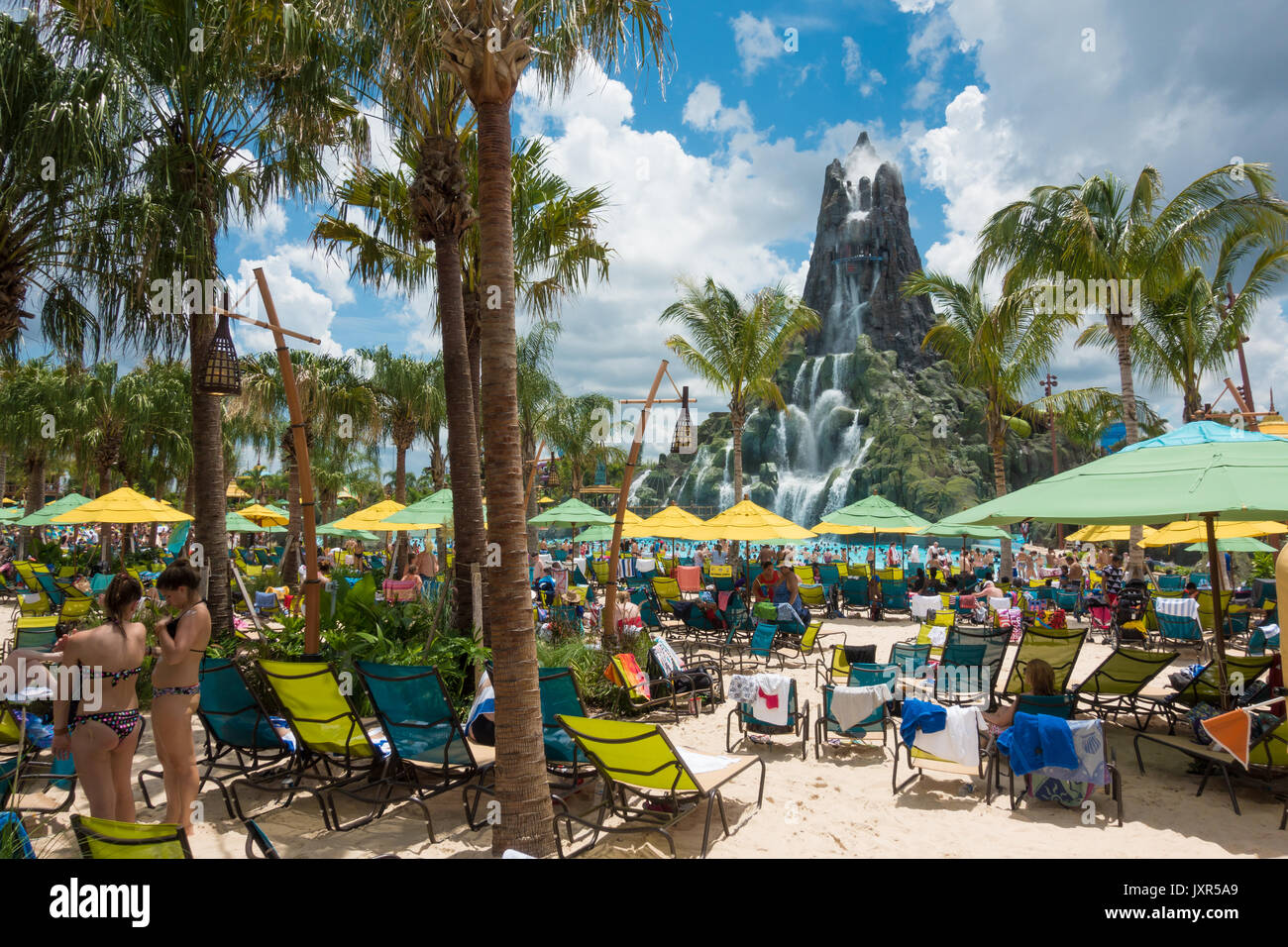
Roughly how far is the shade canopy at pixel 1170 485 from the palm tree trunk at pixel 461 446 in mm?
5595

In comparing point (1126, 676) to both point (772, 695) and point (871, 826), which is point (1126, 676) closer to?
point (772, 695)

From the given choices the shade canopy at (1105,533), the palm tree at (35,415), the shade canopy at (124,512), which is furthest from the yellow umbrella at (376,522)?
the palm tree at (35,415)

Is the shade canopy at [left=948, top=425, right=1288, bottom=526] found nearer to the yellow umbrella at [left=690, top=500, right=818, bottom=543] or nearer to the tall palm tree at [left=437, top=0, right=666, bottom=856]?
the tall palm tree at [left=437, top=0, right=666, bottom=856]

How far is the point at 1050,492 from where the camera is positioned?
7.03 meters

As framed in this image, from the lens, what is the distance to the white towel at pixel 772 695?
6.89m

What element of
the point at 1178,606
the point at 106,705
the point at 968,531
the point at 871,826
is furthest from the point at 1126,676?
the point at 968,531

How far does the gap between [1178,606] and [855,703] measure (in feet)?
29.7

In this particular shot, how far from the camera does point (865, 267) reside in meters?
68.6

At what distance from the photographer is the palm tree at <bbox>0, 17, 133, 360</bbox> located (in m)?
7.59

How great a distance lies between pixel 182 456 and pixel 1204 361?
A: 31.3 m

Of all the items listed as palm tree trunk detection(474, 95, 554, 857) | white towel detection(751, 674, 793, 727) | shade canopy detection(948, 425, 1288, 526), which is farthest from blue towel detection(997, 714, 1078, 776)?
palm tree trunk detection(474, 95, 554, 857)

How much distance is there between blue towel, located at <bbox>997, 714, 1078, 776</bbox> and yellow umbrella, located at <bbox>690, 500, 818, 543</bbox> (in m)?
7.57
